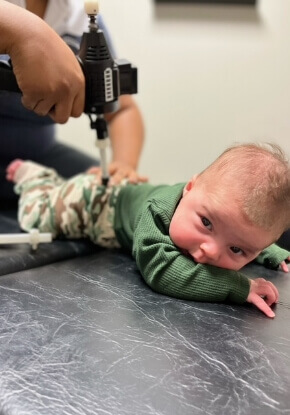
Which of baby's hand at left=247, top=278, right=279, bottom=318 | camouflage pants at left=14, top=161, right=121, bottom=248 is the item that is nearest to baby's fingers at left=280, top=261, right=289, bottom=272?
baby's hand at left=247, top=278, right=279, bottom=318

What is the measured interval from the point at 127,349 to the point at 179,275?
166mm

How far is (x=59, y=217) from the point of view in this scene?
3.30 feet

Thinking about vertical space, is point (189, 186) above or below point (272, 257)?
above

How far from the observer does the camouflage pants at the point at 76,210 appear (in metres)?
1.00

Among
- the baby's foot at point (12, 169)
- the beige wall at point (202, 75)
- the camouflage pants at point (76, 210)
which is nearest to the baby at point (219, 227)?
the camouflage pants at point (76, 210)

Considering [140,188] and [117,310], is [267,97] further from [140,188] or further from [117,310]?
[117,310]

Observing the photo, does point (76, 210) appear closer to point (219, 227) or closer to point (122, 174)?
point (122, 174)

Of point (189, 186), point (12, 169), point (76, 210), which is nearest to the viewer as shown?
point (189, 186)

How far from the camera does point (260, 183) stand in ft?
2.42

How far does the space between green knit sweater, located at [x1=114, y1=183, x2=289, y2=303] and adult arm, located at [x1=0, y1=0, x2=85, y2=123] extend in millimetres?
219

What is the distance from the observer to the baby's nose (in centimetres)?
75

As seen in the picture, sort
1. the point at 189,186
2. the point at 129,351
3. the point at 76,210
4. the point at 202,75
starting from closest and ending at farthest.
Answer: the point at 129,351 < the point at 189,186 < the point at 76,210 < the point at 202,75

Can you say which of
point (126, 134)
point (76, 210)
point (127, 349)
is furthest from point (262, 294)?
point (126, 134)

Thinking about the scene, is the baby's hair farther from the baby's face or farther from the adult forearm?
the adult forearm
